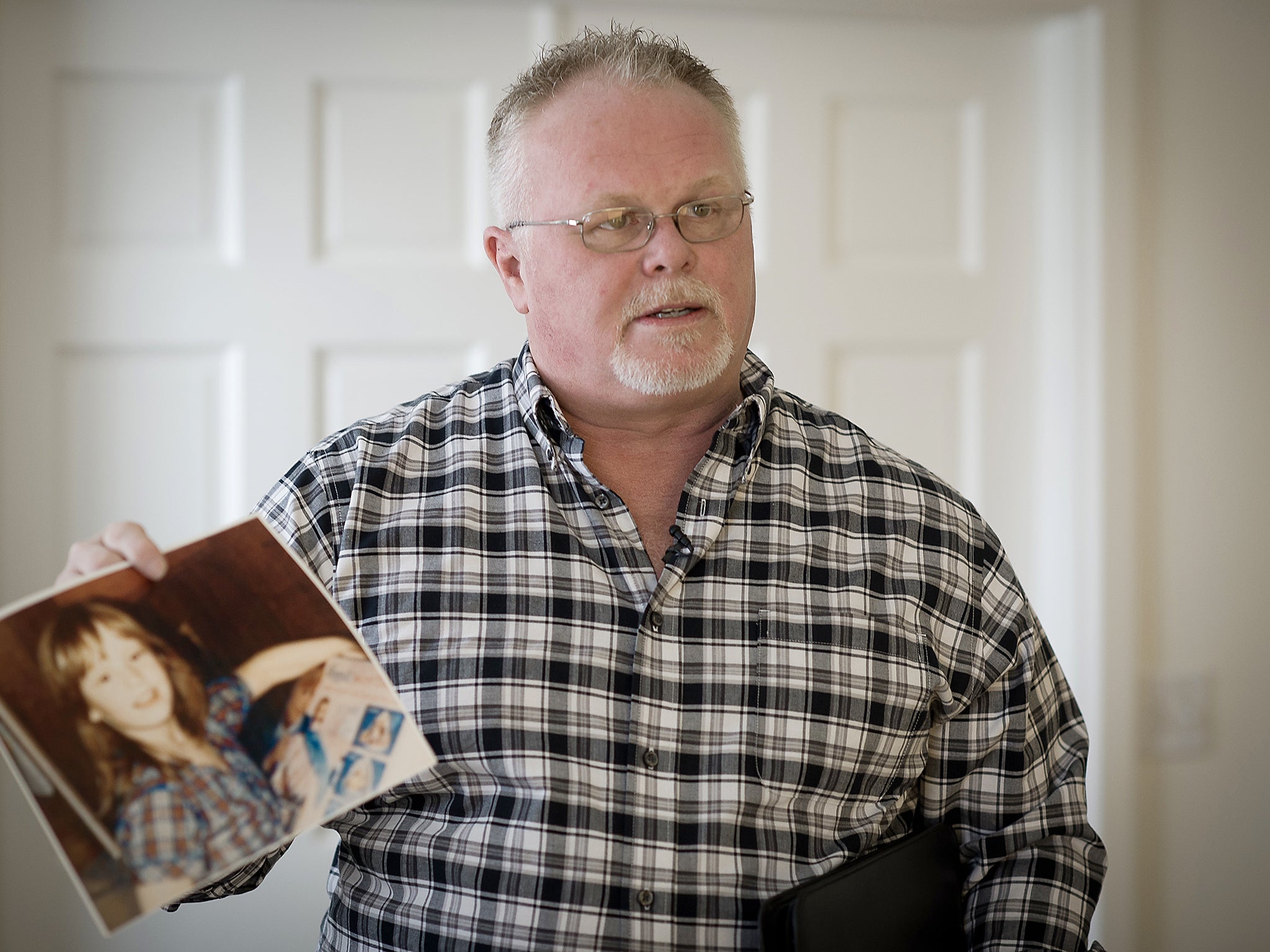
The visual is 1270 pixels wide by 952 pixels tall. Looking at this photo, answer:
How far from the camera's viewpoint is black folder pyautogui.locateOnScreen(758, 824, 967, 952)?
36.1 inches

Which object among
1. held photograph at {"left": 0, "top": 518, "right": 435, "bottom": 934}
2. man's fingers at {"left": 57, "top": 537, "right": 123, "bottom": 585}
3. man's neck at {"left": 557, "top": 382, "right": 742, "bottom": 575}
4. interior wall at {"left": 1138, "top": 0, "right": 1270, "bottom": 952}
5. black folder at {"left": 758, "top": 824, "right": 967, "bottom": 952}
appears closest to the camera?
held photograph at {"left": 0, "top": 518, "right": 435, "bottom": 934}

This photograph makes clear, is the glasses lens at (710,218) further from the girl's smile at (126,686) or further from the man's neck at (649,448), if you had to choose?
the girl's smile at (126,686)

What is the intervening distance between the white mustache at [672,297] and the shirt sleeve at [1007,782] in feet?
1.36

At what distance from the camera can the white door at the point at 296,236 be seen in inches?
63.9

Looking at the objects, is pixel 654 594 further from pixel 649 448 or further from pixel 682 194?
pixel 682 194

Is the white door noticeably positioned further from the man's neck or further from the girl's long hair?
the girl's long hair

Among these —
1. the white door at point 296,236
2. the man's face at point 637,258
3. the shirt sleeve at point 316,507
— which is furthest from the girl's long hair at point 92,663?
the white door at point 296,236

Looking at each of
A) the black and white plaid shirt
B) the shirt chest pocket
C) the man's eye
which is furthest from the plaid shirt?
the man's eye

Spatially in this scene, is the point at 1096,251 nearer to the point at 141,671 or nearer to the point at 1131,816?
the point at 1131,816

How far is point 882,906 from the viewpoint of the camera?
0.98 metres

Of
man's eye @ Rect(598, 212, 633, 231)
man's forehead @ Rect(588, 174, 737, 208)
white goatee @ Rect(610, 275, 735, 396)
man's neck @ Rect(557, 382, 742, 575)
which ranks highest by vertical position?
man's forehead @ Rect(588, 174, 737, 208)

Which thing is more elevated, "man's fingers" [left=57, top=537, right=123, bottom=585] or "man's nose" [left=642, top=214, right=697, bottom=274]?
"man's nose" [left=642, top=214, right=697, bottom=274]

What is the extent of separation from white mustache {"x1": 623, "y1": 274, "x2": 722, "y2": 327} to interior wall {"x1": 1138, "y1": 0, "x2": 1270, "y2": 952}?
3.99 feet

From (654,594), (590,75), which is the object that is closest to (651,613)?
(654,594)
